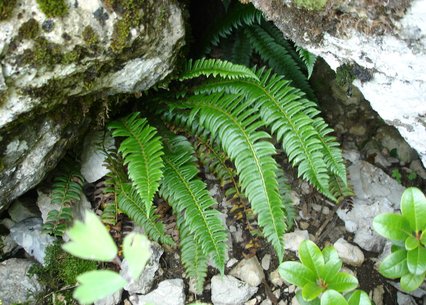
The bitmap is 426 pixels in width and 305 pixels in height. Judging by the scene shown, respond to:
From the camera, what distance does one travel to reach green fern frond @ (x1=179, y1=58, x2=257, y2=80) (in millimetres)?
2949

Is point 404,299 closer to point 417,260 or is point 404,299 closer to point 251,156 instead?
point 417,260

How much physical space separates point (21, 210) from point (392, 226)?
2359 mm

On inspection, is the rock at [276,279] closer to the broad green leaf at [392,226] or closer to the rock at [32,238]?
the broad green leaf at [392,226]

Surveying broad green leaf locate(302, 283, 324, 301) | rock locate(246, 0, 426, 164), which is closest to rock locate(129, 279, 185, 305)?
broad green leaf locate(302, 283, 324, 301)

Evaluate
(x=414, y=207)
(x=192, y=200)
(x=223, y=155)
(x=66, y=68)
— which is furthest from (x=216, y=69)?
(x=414, y=207)

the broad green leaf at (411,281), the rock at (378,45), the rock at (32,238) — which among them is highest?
the rock at (378,45)

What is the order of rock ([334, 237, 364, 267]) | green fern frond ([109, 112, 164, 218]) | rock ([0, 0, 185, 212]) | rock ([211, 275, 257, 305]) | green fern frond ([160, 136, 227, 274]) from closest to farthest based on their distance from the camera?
rock ([0, 0, 185, 212]), green fern frond ([109, 112, 164, 218]), green fern frond ([160, 136, 227, 274]), rock ([211, 275, 257, 305]), rock ([334, 237, 364, 267])

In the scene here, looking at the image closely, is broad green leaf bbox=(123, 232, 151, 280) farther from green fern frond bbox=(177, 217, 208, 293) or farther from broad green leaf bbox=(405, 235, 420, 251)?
green fern frond bbox=(177, 217, 208, 293)

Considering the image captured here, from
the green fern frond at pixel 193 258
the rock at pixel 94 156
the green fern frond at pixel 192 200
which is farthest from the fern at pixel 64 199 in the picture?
the green fern frond at pixel 193 258

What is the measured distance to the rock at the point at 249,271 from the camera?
10.0 ft

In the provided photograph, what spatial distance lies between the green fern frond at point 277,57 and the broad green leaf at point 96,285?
Result: 9.02 ft

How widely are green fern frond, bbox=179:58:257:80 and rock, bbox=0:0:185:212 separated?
0.18m

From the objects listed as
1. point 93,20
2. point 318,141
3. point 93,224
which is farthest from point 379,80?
point 93,224

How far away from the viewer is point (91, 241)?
2.90 ft
